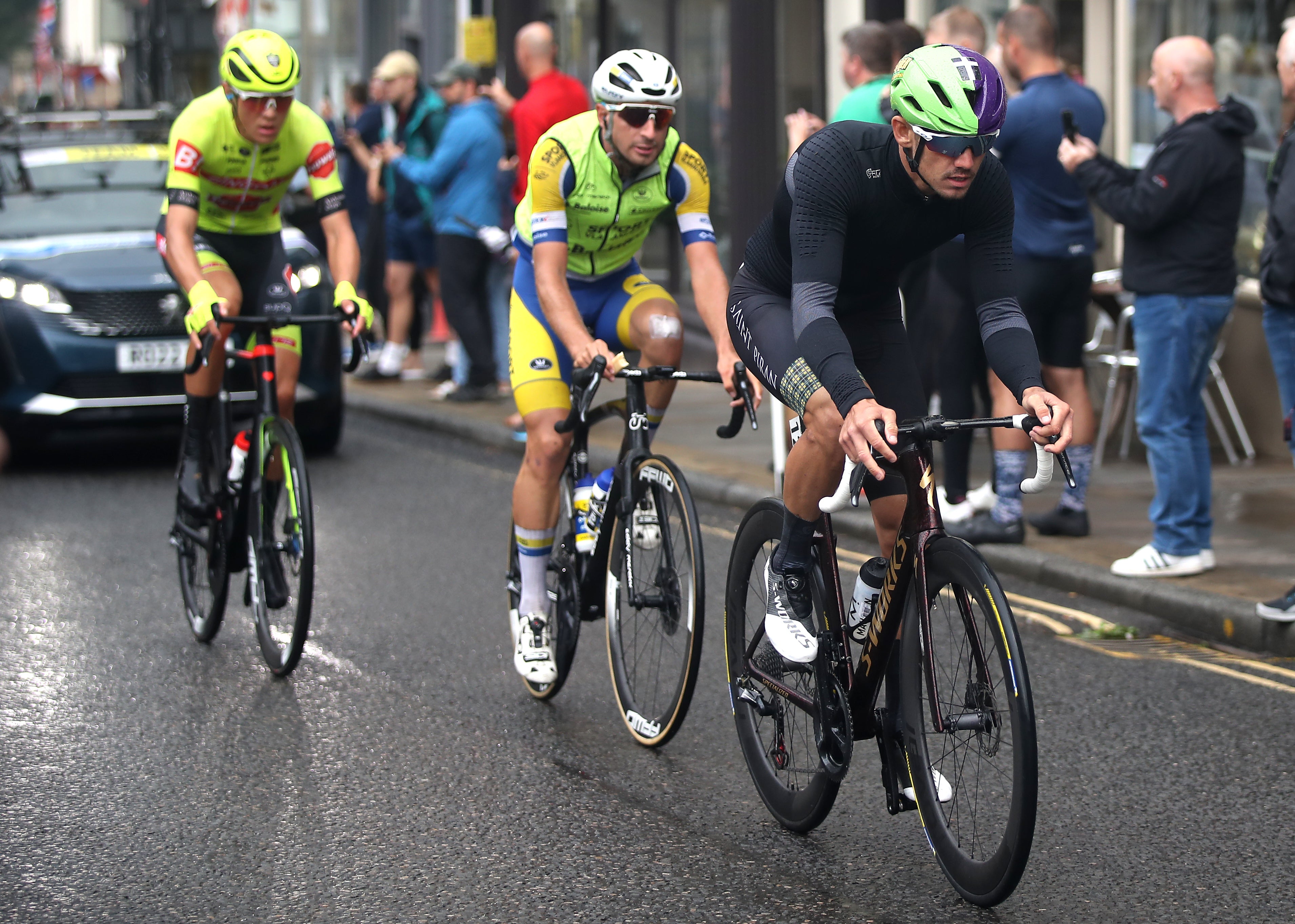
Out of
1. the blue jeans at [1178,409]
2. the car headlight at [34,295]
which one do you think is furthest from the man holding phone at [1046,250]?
the car headlight at [34,295]

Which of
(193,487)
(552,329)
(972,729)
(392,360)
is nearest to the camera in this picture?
(972,729)

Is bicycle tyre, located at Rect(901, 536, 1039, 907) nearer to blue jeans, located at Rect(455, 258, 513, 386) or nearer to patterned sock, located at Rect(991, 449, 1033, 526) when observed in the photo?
patterned sock, located at Rect(991, 449, 1033, 526)

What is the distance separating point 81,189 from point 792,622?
8205mm

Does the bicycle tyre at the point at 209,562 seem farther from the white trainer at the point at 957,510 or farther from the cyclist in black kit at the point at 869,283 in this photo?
the white trainer at the point at 957,510

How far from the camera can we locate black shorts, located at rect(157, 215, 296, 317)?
6340mm

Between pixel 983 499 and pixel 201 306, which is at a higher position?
pixel 201 306

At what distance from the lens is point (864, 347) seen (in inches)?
171

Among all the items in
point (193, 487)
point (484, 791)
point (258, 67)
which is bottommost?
point (484, 791)

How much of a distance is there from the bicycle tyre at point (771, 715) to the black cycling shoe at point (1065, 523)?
3554mm

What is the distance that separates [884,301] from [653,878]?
5.03 ft

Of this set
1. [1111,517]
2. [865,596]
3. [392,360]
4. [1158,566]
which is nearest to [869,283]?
[865,596]

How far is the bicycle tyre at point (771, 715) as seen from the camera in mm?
4258

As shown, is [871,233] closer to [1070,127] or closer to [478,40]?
[1070,127]

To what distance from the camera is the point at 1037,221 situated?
25.3 feet
